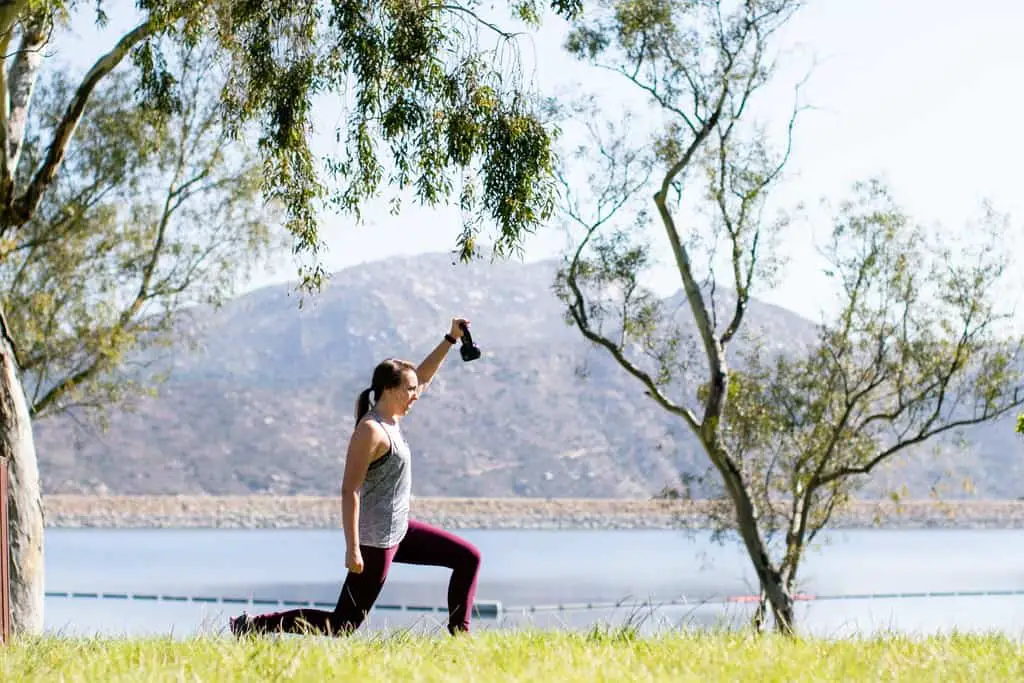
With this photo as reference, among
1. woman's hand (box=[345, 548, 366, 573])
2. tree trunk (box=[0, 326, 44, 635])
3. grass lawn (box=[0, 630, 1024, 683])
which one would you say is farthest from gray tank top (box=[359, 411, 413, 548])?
tree trunk (box=[0, 326, 44, 635])

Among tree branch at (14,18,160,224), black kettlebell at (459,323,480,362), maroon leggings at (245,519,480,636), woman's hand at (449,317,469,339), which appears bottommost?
maroon leggings at (245,519,480,636)

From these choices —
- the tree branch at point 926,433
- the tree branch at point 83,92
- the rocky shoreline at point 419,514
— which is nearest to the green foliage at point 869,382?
the tree branch at point 926,433

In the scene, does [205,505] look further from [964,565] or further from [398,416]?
[398,416]

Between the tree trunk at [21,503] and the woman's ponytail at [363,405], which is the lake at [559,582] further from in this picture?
the tree trunk at [21,503]

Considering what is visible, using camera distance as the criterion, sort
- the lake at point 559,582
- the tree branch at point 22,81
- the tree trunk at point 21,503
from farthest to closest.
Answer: the lake at point 559,582
the tree branch at point 22,81
the tree trunk at point 21,503

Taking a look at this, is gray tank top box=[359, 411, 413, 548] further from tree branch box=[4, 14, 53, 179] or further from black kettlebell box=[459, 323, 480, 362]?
tree branch box=[4, 14, 53, 179]

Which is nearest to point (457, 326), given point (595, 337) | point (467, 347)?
point (467, 347)

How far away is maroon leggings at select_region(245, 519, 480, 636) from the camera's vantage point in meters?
6.26

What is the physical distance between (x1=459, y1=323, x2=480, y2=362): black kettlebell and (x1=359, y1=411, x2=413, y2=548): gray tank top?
723mm

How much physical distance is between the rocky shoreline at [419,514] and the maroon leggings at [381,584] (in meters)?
130

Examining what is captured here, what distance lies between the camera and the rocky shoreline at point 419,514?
140000 mm

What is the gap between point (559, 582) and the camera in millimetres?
46875

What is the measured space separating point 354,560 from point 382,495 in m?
0.31

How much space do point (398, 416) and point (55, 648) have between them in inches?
68.5
